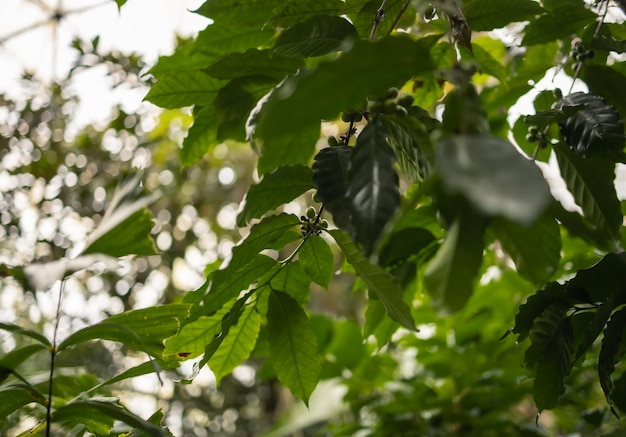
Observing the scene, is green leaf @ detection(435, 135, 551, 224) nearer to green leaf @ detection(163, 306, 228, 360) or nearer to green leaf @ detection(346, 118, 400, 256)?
green leaf @ detection(346, 118, 400, 256)

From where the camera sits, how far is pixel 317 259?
84 cm

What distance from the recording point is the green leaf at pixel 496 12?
84 centimetres

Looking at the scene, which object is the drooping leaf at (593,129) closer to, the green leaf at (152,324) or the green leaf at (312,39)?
the green leaf at (312,39)

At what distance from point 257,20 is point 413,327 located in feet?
2.00

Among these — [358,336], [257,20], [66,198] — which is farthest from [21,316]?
[257,20]

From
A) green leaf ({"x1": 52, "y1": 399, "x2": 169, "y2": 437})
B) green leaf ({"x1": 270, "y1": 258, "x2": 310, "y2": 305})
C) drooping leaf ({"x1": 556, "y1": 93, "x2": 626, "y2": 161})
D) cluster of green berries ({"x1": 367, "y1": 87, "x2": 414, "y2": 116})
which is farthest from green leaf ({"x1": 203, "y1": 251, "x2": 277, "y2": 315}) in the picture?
drooping leaf ({"x1": 556, "y1": 93, "x2": 626, "y2": 161})

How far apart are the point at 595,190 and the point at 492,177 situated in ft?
1.51

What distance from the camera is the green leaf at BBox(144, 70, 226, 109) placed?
3.06 feet

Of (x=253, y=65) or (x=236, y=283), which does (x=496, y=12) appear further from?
(x=236, y=283)

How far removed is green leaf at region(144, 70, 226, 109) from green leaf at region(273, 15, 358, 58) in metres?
0.26

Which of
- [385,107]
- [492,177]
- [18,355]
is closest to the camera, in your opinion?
[492,177]

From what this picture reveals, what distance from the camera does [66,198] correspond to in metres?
2.41

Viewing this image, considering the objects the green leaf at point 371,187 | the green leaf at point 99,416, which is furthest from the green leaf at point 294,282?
the green leaf at point 371,187

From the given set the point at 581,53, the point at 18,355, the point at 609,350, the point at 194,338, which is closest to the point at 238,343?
the point at 194,338
